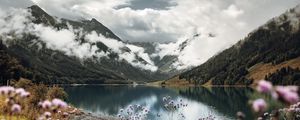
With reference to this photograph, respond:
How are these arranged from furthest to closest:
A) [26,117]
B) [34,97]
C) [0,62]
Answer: [0,62]
[34,97]
[26,117]

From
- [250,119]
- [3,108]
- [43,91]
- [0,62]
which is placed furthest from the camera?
[0,62]

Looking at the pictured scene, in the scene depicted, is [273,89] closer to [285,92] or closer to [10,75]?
[285,92]

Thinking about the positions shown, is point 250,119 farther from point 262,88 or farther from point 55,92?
point 262,88

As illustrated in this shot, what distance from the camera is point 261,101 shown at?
18.2 feet

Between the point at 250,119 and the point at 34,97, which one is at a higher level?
the point at 34,97

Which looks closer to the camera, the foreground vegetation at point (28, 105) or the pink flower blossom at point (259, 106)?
the pink flower blossom at point (259, 106)

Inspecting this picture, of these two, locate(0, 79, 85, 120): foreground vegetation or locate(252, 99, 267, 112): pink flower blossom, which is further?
locate(0, 79, 85, 120): foreground vegetation

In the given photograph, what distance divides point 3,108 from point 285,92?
26.0 meters

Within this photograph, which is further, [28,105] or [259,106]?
[28,105]

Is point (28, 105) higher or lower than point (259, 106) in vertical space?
lower

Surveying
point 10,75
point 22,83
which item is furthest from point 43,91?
point 10,75

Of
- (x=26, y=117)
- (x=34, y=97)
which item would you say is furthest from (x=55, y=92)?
(x=26, y=117)

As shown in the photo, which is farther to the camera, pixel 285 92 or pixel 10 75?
pixel 10 75

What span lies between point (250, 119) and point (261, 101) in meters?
72.3
